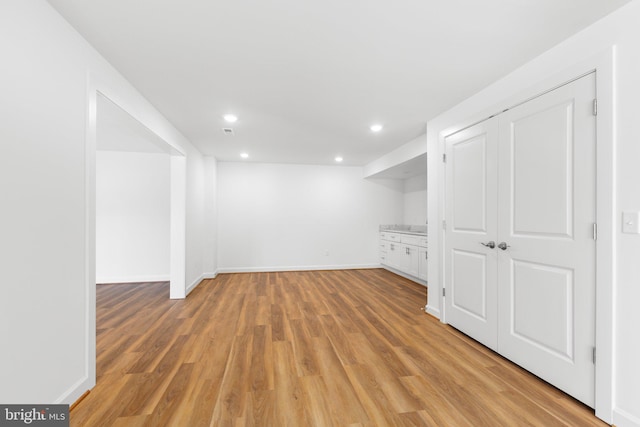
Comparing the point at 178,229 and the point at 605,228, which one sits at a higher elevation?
the point at 605,228

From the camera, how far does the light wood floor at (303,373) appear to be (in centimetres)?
157

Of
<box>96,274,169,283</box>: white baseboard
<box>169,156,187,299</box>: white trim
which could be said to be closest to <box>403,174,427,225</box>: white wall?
<box>169,156,187,299</box>: white trim

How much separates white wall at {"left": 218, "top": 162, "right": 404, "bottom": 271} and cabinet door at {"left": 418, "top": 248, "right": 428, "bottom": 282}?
178 cm

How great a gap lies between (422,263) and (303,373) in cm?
324

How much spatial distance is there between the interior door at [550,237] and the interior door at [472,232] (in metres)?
0.10

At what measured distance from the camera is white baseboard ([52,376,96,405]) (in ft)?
5.10

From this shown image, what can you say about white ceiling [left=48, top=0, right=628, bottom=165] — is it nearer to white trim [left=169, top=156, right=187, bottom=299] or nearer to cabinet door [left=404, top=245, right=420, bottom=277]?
white trim [left=169, top=156, right=187, bottom=299]

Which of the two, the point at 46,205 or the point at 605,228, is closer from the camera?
the point at 46,205

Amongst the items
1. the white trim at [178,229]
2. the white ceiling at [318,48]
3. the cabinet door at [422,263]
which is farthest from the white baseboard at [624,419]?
the white trim at [178,229]

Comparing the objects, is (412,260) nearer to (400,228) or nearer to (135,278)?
(400,228)

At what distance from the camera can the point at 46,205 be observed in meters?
1.44

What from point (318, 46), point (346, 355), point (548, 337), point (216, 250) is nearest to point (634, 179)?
point (548, 337)

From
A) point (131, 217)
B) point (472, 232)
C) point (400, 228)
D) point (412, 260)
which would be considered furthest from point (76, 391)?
point (400, 228)

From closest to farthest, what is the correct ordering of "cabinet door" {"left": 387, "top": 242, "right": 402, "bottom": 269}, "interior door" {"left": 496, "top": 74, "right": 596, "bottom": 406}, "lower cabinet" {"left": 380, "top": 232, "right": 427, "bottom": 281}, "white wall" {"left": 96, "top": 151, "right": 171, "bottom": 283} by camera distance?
"interior door" {"left": 496, "top": 74, "right": 596, "bottom": 406}
"lower cabinet" {"left": 380, "top": 232, "right": 427, "bottom": 281}
"white wall" {"left": 96, "top": 151, "right": 171, "bottom": 283}
"cabinet door" {"left": 387, "top": 242, "right": 402, "bottom": 269}
